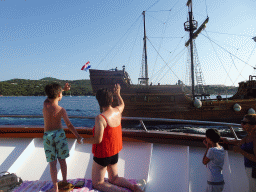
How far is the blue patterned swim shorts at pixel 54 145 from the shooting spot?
5.90 feet

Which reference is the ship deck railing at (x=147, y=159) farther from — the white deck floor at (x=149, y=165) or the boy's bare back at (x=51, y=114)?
the boy's bare back at (x=51, y=114)

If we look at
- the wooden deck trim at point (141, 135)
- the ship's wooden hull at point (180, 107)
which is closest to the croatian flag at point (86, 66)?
the ship's wooden hull at point (180, 107)

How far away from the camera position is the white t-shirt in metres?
1.63

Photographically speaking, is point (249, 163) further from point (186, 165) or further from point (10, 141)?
point (10, 141)

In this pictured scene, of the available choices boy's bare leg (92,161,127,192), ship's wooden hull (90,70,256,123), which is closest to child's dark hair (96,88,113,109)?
boy's bare leg (92,161,127,192)

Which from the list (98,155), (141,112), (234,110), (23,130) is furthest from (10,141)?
(234,110)

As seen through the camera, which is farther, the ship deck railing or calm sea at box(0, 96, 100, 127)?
calm sea at box(0, 96, 100, 127)

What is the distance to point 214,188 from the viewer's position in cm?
169

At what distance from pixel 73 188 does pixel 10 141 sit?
77.1 inches

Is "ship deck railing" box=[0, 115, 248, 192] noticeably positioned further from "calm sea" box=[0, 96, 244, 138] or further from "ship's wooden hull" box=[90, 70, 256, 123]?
"ship's wooden hull" box=[90, 70, 256, 123]

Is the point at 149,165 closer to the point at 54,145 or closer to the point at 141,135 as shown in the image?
the point at 141,135

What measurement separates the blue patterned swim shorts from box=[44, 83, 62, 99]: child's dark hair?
413 mm

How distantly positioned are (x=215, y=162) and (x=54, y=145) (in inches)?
70.2

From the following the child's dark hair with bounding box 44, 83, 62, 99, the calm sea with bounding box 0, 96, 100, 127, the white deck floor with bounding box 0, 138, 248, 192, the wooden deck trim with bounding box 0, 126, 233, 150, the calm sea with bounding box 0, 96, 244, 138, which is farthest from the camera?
the calm sea with bounding box 0, 96, 100, 127
